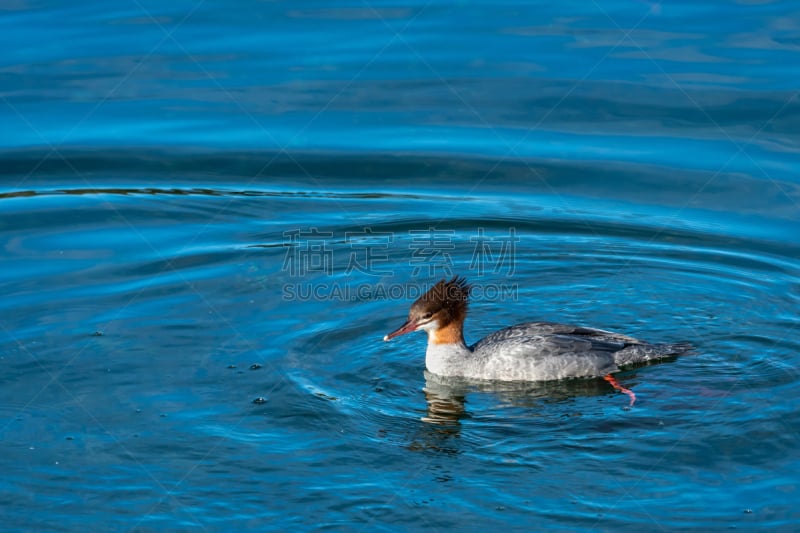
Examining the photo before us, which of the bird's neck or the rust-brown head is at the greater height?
the rust-brown head

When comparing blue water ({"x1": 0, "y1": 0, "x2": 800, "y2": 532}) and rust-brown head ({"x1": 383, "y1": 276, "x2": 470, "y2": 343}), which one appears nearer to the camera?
blue water ({"x1": 0, "y1": 0, "x2": 800, "y2": 532})

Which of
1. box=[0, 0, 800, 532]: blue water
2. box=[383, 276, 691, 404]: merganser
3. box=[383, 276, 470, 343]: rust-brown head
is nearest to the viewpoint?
box=[0, 0, 800, 532]: blue water

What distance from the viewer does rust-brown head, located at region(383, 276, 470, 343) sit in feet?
37.7

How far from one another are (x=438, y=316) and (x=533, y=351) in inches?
41.4

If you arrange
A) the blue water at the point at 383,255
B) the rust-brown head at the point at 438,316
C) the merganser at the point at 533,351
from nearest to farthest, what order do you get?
the blue water at the point at 383,255 → the merganser at the point at 533,351 → the rust-brown head at the point at 438,316

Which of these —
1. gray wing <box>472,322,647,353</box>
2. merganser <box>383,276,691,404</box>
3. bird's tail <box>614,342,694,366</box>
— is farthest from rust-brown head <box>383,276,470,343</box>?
bird's tail <box>614,342,694,366</box>

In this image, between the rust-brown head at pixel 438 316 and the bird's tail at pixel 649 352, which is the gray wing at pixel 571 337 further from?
the rust-brown head at pixel 438 316

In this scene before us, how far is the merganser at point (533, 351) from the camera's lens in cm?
1138

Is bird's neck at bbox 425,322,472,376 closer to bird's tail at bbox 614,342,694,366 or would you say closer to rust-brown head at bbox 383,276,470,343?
rust-brown head at bbox 383,276,470,343

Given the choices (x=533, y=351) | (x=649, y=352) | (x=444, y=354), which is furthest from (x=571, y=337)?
(x=444, y=354)

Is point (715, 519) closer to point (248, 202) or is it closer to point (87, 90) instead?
point (248, 202)

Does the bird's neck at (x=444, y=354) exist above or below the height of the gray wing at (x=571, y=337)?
Result: below

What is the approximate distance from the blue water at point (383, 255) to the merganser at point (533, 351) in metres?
0.19

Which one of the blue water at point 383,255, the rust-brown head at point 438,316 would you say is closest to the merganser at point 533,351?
the rust-brown head at point 438,316
